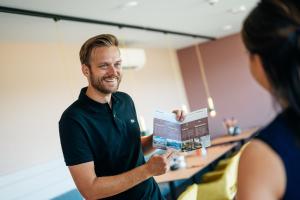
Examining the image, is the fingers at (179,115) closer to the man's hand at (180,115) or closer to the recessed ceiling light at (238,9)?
the man's hand at (180,115)

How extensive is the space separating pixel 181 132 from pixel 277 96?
118 cm

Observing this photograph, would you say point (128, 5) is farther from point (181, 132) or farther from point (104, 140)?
point (104, 140)

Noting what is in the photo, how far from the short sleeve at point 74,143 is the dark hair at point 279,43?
42.1 inches

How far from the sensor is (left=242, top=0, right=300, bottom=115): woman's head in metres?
0.85

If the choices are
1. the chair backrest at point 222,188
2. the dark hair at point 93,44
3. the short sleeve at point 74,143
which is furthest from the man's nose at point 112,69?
the chair backrest at point 222,188

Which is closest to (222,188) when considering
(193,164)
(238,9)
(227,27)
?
(193,164)

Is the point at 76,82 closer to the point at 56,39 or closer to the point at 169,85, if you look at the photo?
the point at 56,39

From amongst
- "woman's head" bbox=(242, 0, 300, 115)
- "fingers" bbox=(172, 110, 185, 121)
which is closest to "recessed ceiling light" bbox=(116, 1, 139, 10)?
"fingers" bbox=(172, 110, 185, 121)

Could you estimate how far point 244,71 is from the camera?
307 inches

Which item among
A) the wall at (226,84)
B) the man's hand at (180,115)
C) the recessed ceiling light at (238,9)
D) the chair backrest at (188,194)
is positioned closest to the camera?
the man's hand at (180,115)

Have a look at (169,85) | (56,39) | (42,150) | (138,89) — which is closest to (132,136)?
(42,150)

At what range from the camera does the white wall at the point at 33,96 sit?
13.2 feet

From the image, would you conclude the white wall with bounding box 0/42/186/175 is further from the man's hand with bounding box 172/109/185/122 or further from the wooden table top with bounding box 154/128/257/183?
the man's hand with bounding box 172/109/185/122

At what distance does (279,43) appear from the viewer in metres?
0.86
